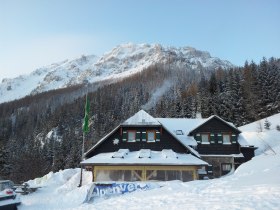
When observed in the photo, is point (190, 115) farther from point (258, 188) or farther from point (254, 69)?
point (258, 188)

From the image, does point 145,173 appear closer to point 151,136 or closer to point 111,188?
point 151,136

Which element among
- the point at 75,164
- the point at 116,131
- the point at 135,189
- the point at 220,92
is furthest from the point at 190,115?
the point at 135,189

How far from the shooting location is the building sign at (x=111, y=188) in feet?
74.0

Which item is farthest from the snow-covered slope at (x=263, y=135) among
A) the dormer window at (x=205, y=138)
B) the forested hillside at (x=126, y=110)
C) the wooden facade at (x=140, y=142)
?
the wooden facade at (x=140, y=142)

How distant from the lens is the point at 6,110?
188375mm

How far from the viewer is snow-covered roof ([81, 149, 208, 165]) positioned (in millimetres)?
31706

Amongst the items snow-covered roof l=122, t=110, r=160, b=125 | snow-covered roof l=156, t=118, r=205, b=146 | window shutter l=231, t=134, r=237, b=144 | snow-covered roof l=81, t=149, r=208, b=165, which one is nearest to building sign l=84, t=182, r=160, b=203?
snow-covered roof l=81, t=149, r=208, b=165

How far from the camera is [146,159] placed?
1280 inches

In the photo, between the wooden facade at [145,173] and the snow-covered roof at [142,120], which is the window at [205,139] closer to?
the snow-covered roof at [142,120]

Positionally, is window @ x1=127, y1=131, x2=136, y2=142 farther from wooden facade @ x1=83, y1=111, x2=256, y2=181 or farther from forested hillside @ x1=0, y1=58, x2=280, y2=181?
forested hillside @ x1=0, y1=58, x2=280, y2=181

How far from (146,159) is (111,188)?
363 inches

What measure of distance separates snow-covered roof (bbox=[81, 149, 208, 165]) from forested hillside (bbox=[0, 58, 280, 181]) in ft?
73.9

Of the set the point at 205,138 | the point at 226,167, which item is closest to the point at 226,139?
the point at 205,138

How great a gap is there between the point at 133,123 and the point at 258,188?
75.6 feet
